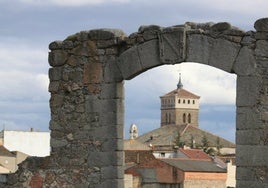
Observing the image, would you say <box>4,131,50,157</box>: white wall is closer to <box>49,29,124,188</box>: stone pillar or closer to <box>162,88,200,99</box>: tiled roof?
<box>49,29,124,188</box>: stone pillar

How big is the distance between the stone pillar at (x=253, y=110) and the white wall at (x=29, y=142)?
116 ft

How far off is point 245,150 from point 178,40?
5.98ft

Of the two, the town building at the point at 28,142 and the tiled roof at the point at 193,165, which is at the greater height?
the town building at the point at 28,142

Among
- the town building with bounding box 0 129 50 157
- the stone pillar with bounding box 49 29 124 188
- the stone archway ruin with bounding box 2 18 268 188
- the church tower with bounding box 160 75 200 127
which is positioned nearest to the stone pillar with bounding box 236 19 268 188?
the stone archway ruin with bounding box 2 18 268 188

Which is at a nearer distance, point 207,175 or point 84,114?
point 84,114

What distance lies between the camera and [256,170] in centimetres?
984

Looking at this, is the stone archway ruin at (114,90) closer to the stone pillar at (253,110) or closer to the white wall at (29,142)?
the stone pillar at (253,110)

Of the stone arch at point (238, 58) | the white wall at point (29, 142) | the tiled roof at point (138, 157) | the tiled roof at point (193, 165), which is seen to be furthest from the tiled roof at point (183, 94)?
the stone arch at point (238, 58)

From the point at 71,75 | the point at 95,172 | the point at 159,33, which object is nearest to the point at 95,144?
the point at 95,172

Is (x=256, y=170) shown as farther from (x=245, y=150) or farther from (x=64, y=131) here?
(x=64, y=131)

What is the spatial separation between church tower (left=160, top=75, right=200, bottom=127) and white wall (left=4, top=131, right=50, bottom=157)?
97218mm

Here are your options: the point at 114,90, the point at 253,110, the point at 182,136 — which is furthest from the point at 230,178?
the point at 182,136

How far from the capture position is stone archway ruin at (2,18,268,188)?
9.91 meters

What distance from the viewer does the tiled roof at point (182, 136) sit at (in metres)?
110
